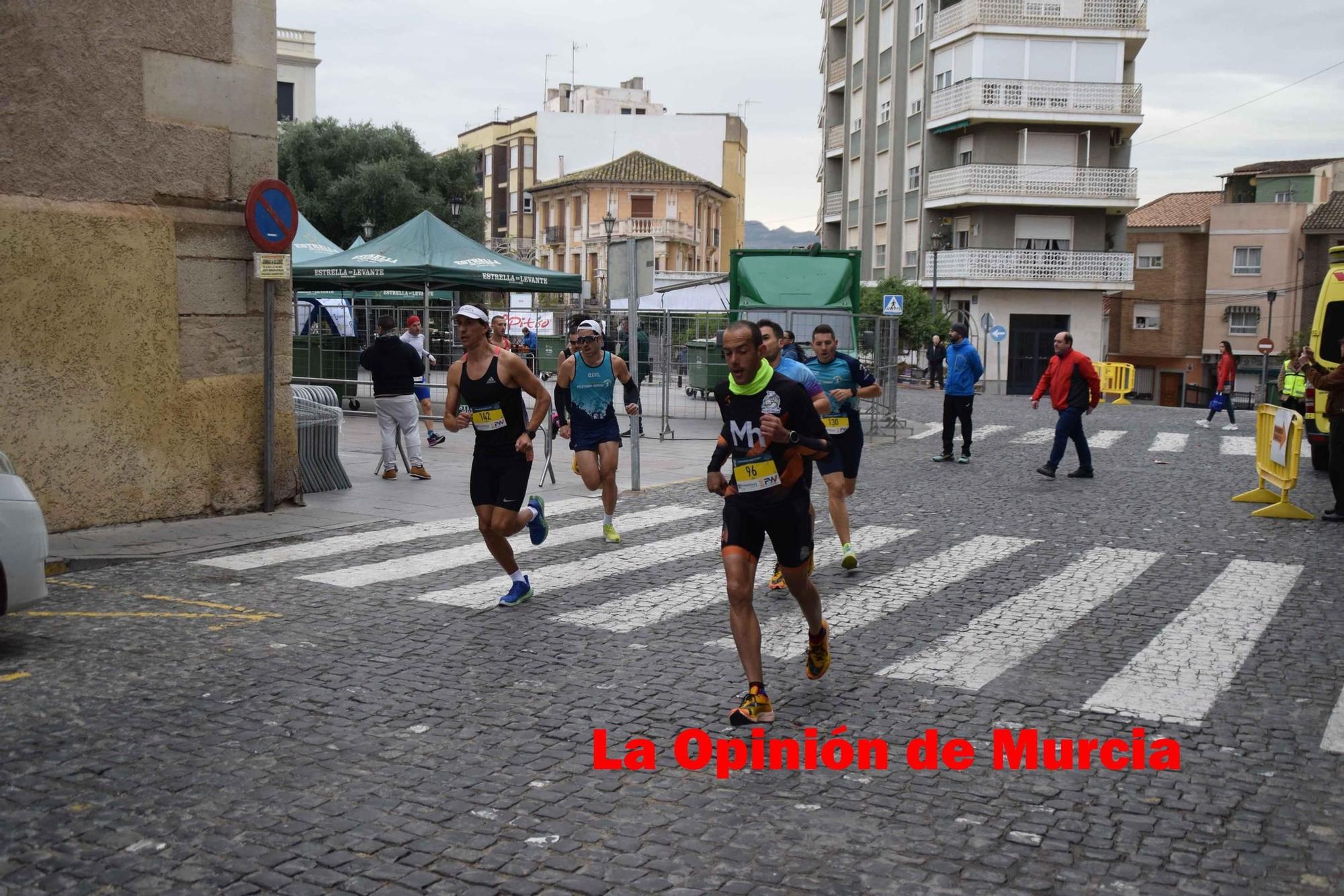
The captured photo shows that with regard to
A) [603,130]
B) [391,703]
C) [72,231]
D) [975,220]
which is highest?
[603,130]

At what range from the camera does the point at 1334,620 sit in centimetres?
793

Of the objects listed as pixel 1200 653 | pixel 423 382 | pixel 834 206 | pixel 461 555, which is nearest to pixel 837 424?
pixel 461 555

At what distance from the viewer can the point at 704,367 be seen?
2284cm

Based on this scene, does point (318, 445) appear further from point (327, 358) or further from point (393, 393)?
point (327, 358)

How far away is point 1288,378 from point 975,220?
30600 mm

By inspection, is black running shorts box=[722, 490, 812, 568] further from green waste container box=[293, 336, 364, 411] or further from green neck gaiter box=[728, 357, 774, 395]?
green waste container box=[293, 336, 364, 411]

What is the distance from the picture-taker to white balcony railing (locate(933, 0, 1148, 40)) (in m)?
47.3

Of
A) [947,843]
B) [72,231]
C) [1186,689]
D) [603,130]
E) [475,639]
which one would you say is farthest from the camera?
[603,130]

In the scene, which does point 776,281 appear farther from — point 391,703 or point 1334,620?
point 391,703

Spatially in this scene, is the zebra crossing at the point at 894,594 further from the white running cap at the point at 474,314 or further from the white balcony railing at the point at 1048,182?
the white balcony railing at the point at 1048,182

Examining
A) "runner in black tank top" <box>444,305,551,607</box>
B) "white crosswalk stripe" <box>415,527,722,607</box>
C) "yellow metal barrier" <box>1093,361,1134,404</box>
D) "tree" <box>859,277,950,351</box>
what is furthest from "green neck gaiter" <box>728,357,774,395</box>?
"tree" <box>859,277,950,351</box>

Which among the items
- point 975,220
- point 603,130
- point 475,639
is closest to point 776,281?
point 475,639

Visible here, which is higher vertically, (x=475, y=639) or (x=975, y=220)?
(x=975, y=220)

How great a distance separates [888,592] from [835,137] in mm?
55573
